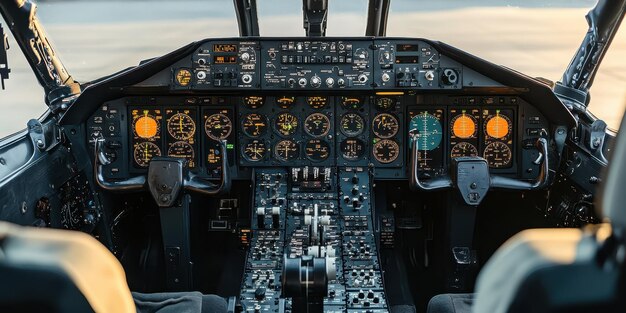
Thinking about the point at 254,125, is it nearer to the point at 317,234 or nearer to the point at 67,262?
the point at 317,234

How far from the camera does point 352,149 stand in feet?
20.0

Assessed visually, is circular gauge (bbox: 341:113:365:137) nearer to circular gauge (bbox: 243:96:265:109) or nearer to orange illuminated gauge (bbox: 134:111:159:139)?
circular gauge (bbox: 243:96:265:109)

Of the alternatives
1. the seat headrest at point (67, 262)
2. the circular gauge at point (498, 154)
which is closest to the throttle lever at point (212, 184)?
the circular gauge at point (498, 154)

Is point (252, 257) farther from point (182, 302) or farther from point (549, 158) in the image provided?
point (549, 158)

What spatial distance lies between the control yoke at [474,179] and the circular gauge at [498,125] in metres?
0.48

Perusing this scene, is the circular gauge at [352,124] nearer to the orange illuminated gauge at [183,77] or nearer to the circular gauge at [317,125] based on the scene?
the circular gauge at [317,125]

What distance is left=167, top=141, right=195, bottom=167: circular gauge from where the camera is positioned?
19.8ft

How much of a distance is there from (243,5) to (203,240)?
1.94 metres

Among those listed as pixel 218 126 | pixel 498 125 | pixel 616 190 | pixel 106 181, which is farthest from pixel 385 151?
pixel 616 190

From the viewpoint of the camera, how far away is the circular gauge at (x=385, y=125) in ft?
19.9

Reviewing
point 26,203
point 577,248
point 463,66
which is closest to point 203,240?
point 26,203

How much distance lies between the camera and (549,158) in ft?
18.8

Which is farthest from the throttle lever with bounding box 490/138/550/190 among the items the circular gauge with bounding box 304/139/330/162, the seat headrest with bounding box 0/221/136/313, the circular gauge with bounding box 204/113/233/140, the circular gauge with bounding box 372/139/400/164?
the seat headrest with bounding box 0/221/136/313

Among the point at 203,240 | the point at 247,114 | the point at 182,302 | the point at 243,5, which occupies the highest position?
the point at 243,5
